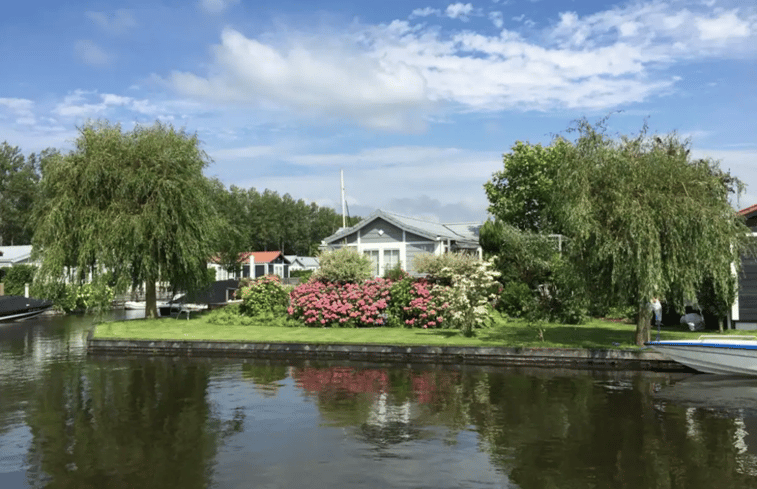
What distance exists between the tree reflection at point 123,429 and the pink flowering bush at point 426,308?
9.75m

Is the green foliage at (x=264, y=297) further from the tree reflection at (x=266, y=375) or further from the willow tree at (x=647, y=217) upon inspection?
the willow tree at (x=647, y=217)

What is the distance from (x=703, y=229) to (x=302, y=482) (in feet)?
44.7

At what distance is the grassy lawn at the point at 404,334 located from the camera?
2122 cm

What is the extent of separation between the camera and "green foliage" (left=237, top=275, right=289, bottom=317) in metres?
30.5

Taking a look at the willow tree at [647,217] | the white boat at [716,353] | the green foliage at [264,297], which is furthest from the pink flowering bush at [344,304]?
the white boat at [716,353]

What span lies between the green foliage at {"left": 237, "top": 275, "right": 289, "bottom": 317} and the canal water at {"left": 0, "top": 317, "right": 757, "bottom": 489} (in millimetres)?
10737

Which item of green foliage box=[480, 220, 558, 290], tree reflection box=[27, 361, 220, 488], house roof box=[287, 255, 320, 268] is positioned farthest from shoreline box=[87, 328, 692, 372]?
house roof box=[287, 255, 320, 268]

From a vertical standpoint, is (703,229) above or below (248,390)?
above

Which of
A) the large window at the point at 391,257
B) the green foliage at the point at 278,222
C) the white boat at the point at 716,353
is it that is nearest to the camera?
the white boat at the point at 716,353

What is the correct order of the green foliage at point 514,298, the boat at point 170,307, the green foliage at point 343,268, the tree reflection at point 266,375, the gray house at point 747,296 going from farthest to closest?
1. the boat at point 170,307
2. the green foliage at point 343,268
3. the green foliage at point 514,298
4. the gray house at point 747,296
5. the tree reflection at point 266,375

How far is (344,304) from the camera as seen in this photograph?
27688mm

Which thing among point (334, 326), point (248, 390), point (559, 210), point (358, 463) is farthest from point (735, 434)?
point (334, 326)

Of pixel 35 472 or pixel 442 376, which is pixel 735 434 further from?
pixel 35 472

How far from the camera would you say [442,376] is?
59.3 feet
